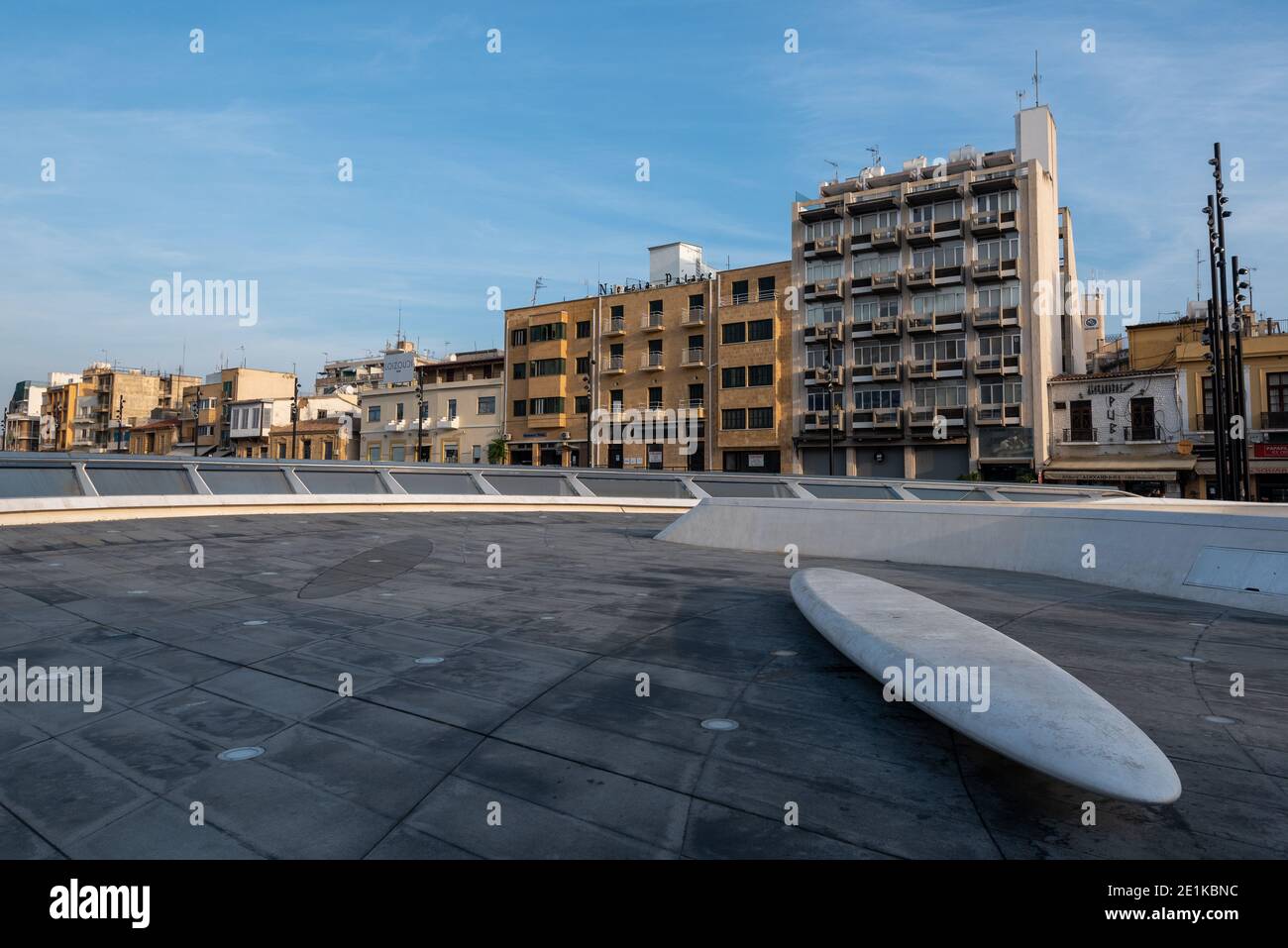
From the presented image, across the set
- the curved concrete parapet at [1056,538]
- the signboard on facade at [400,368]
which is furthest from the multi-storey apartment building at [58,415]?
the curved concrete parapet at [1056,538]

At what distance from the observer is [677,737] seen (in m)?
4.73

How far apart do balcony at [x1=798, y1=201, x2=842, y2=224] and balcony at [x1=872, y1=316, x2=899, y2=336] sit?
29.3 ft

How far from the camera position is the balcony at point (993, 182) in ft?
165

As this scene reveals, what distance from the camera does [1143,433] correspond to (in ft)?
148

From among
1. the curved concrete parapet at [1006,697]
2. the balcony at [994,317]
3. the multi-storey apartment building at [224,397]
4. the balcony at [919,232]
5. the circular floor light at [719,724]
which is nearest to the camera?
the curved concrete parapet at [1006,697]

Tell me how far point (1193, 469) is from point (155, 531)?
49187 mm

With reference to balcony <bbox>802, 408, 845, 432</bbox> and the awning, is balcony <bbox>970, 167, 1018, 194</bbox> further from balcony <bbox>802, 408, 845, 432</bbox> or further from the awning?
the awning

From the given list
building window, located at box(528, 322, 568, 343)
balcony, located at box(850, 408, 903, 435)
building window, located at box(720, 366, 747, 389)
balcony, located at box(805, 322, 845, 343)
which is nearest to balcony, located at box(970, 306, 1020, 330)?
balcony, located at box(850, 408, 903, 435)

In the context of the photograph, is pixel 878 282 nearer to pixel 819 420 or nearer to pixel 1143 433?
pixel 819 420

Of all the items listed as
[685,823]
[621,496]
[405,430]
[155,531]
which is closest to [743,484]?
[621,496]

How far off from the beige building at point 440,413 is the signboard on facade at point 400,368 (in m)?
0.38

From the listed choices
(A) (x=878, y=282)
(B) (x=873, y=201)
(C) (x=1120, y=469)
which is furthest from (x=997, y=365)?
(B) (x=873, y=201)

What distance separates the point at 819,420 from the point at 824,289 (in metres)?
9.70

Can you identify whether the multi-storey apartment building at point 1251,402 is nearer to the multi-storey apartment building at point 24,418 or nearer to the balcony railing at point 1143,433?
the balcony railing at point 1143,433
